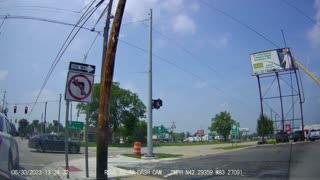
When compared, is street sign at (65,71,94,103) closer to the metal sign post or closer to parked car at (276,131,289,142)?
the metal sign post

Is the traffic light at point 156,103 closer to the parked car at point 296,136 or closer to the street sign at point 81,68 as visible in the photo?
the street sign at point 81,68

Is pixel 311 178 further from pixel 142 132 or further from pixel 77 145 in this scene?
pixel 142 132

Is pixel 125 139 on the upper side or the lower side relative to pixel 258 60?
lower

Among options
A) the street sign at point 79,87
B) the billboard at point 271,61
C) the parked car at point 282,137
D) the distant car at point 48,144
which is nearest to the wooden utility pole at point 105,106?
the street sign at point 79,87

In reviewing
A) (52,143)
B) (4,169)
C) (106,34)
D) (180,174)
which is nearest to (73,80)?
(106,34)

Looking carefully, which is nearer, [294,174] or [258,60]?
[294,174]

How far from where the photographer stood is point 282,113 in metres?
56.8

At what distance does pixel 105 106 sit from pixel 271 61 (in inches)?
1985

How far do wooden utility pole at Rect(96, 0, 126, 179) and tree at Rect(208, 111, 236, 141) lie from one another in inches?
3476

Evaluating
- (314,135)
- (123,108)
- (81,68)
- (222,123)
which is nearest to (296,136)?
(314,135)

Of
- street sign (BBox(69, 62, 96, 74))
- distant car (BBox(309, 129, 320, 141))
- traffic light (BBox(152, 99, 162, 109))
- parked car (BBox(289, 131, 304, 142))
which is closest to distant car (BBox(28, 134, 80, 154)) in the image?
traffic light (BBox(152, 99, 162, 109))

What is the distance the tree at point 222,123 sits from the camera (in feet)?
321

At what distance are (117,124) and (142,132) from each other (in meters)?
17.2

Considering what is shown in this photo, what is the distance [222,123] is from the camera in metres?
98.1
